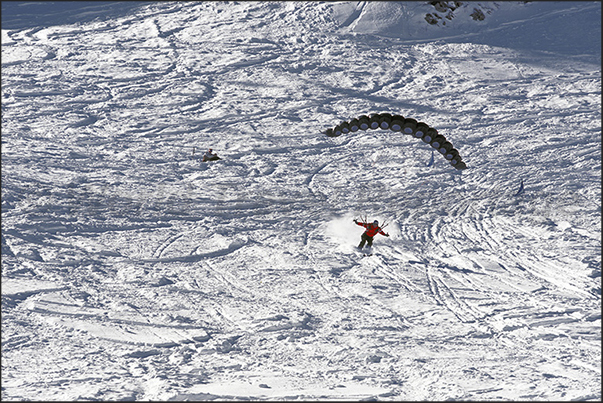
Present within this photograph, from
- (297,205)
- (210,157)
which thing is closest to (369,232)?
(297,205)

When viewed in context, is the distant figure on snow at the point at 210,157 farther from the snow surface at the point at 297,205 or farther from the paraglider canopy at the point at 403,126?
the paraglider canopy at the point at 403,126

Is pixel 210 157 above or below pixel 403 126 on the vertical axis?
below

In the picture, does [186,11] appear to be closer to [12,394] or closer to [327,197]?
[327,197]

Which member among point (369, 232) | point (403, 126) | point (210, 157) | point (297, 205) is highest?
point (403, 126)

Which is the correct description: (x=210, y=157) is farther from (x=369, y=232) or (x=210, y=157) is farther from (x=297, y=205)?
(x=369, y=232)

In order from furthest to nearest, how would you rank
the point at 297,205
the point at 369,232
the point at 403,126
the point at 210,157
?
the point at 210,157 → the point at 297,205 → the point at 369,232 → the point at 403,126

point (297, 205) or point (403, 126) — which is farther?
point (297, 205)

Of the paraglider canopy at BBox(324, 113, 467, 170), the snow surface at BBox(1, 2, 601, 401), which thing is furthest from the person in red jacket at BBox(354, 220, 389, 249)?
the paraglider canopy at BBox(324, 113, 467, 170)

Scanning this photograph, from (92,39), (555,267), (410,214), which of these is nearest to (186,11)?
(92,39)

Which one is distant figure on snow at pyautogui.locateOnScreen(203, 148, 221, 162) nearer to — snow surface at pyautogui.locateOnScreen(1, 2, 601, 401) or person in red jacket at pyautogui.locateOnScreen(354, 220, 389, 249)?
snow surface at pyautogui.locateOnScreen(1, 2, 601, 401)
